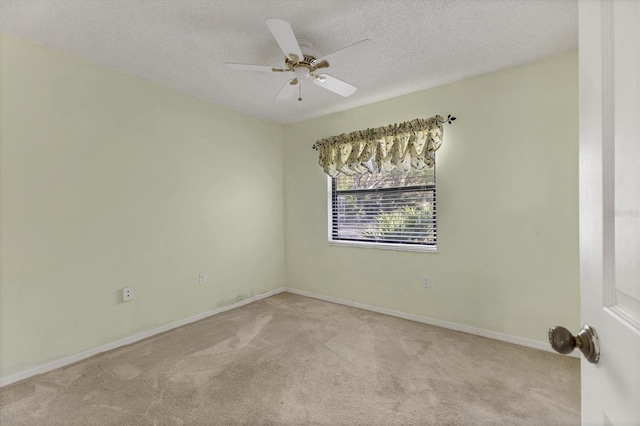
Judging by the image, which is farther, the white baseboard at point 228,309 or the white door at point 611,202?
the white baseboard at point 228,309

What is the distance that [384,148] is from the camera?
3.31 metres

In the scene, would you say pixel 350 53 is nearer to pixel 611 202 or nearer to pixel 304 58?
pixel 304 58

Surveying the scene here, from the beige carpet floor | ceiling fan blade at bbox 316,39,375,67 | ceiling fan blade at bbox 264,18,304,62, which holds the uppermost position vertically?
ceiling fan blade at bbox 264,18,304,62

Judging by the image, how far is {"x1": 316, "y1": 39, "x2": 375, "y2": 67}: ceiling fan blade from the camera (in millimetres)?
1800

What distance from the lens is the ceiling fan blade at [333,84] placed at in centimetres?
224

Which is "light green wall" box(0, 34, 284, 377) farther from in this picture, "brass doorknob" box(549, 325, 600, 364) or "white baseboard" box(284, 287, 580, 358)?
"brass doorknob" box(549, 325, 600, 364)

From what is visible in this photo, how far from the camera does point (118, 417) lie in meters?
1.72

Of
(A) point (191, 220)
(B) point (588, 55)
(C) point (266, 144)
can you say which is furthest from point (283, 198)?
(B) point (588, 55)

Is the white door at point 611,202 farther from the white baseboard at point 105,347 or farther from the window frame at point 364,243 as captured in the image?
the white baseboard at point 105,347

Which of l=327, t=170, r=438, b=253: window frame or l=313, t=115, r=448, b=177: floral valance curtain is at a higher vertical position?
l=313, t=115, r=448, b=177: floral valance curtain

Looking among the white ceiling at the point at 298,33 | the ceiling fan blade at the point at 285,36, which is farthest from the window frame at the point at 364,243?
the ceiling fan blade at the point at 285,36

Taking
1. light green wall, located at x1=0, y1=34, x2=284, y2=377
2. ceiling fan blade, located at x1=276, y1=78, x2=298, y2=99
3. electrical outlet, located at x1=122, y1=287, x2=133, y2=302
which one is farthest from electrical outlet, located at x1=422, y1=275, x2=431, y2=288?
electrical outlet, located at x1=122, y1=287, x2=133, y2=302

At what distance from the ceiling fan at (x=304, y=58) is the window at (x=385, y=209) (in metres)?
1.31

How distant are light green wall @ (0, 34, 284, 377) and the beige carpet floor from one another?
1.24ft
